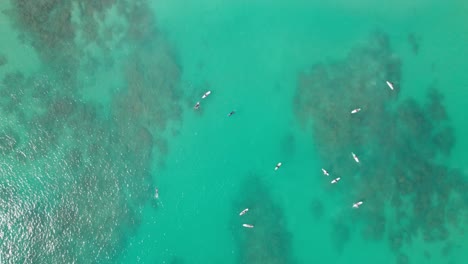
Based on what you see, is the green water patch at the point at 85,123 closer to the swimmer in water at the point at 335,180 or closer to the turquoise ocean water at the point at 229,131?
the turquoise ocean water at the point at 229,131

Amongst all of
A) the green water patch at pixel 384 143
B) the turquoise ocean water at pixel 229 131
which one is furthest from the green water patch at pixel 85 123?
the green water patch at pixel 384 143

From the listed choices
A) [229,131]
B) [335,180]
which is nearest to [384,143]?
[335,180]

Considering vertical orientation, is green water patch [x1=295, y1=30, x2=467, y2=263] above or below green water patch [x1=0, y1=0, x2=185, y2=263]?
below

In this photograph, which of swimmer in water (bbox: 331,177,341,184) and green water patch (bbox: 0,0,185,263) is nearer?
swimmer in water (bbox: 331,177,341,184)

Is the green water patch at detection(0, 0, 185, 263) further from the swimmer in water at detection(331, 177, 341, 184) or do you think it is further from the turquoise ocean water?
the swimmer in water at detection(331, 177, 341, 184)

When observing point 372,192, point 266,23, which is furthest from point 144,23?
point 372,192

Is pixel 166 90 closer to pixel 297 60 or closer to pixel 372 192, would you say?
pixel 297 60

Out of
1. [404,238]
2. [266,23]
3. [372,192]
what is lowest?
[404,238]

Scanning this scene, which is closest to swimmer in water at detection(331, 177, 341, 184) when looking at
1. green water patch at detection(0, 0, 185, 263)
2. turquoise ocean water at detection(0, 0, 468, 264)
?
turquoise ocean water at detection(0, 0, 468, 264)

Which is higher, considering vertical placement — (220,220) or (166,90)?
(166,90)
